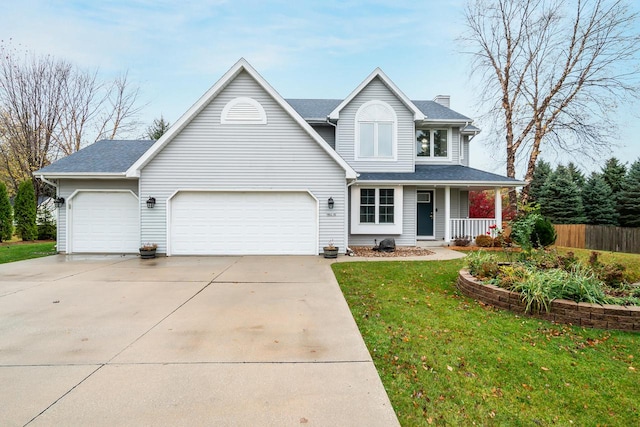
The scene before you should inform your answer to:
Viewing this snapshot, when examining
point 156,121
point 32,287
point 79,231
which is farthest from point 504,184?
point 156,121

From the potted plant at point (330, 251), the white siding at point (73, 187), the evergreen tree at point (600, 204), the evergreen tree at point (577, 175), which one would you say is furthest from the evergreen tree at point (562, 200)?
the white siding at point (73, 187)

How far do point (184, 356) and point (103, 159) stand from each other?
38.2 feet

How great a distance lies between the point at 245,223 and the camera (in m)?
10.9

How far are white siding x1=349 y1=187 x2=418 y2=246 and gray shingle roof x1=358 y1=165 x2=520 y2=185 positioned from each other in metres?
0.70

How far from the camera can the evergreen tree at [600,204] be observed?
23.0 meters

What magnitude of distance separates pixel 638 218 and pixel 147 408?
30196mm

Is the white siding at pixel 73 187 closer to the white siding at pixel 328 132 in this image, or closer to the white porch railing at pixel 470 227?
the white siding at pixel 328 132

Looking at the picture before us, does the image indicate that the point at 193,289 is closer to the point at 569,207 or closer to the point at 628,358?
the point at 628,358

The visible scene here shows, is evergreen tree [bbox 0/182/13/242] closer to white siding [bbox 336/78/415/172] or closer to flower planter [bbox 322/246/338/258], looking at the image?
flower planter [bbox 322/246/338/258]

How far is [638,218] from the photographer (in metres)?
21.5

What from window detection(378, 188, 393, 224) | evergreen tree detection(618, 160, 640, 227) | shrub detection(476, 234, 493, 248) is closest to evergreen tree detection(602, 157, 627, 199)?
evergreen tree detection(618, 160, 640, 227)

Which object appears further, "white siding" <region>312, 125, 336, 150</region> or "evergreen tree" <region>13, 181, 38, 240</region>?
"evergreen tree" <region>13, 181, 38, 240</region>

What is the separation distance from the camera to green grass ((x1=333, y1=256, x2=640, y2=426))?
2.60 meters

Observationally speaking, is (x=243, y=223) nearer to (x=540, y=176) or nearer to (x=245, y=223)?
(x=245, y=223)
